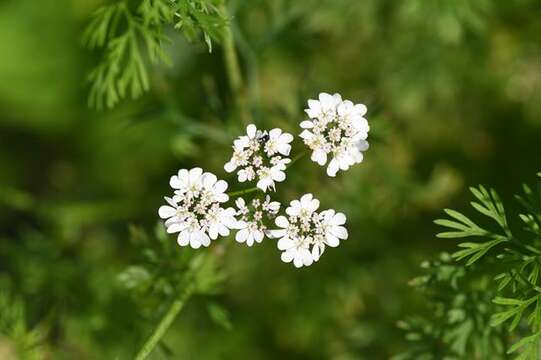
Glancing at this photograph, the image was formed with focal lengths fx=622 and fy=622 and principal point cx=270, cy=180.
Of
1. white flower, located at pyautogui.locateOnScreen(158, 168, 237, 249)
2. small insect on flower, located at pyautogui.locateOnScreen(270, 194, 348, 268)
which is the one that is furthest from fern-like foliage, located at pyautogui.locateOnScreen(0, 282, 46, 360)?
small insect on flower, located at pyautogui.locateOnScreen(270, 194, 348, 268)

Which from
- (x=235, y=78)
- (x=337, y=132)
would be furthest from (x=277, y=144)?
(x=235, y=78)

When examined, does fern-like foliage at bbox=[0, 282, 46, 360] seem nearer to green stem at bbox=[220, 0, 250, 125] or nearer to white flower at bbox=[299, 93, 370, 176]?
green stem at bbox=[220, 0, 250, 125]

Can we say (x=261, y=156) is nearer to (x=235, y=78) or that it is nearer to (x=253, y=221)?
(x=253, y=221)

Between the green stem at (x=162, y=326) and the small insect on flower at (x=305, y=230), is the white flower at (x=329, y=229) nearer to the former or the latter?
the small insect on flower at (x=305, y=230)

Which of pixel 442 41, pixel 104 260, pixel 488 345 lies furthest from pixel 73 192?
pixel 488 345

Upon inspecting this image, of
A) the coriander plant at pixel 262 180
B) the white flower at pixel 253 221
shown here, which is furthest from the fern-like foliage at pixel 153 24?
the white flower at pixel 253 221

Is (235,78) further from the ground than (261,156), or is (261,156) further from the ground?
(235,78)

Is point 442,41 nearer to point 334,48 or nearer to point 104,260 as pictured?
point 334,48
